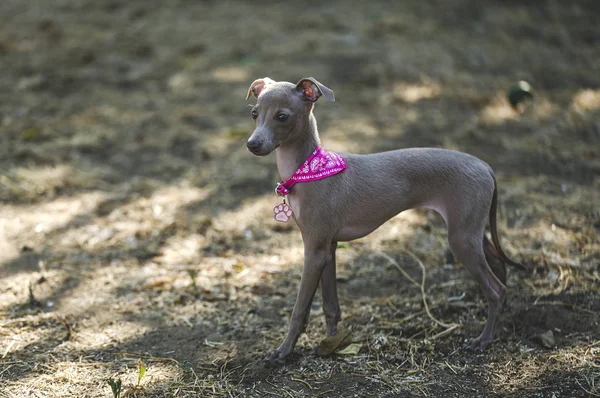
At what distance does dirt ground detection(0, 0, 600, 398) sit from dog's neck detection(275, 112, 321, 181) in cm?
116

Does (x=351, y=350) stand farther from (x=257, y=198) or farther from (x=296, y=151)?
(x=257, y=198)

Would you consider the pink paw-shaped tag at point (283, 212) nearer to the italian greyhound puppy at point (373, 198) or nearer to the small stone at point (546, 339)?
the italian greyhound puppy at point (373, 198)

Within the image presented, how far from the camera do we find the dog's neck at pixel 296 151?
3.42m

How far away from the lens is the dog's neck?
3416 millimetres

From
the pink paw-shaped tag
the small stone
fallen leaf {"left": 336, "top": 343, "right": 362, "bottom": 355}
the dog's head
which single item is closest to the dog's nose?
the dog's head

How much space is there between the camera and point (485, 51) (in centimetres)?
916

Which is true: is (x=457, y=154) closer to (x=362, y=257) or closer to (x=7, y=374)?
(x=362, y=257)

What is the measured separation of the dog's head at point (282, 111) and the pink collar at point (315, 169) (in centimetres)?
18

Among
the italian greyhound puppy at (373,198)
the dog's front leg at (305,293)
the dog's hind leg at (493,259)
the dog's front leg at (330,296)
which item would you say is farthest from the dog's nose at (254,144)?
the dog's hind leg at (493,259)

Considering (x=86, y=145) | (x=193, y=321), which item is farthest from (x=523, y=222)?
(x=86, y=145)

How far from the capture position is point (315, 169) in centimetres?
341

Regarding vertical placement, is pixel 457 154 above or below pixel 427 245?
above

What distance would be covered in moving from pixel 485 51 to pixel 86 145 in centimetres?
597

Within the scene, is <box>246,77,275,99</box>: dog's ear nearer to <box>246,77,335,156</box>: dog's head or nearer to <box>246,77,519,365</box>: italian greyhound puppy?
<box>246,77,519,365</box>: italian greyhound puppy
